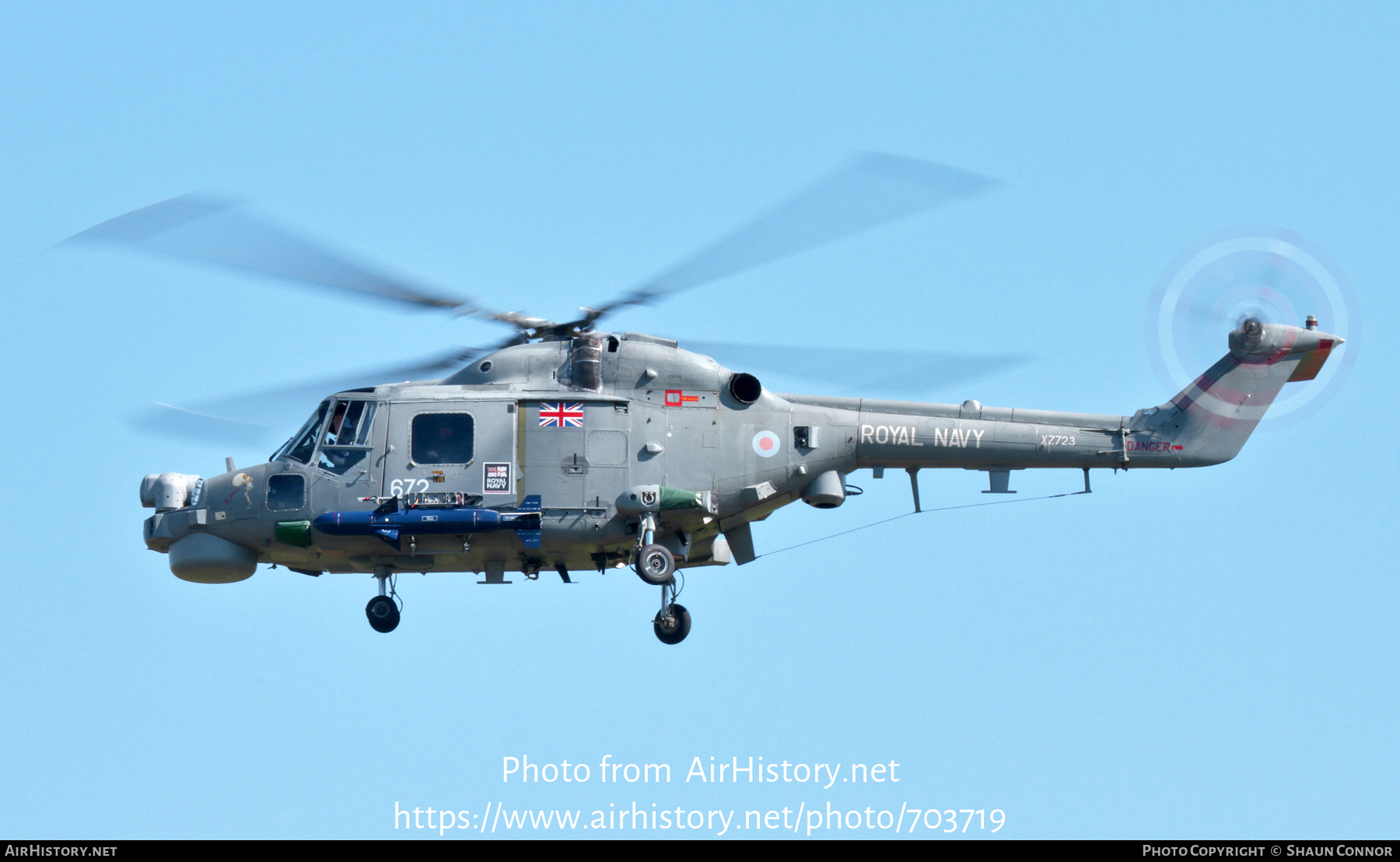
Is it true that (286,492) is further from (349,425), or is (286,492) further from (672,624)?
(672,624)

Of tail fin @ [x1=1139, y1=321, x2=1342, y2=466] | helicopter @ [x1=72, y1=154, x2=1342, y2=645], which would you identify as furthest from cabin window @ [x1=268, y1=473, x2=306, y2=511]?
tail fin @ [x1=1139, y1=321, x2=1342, y2=466]

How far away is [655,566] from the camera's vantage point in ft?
81.6

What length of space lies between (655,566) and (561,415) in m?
2.49

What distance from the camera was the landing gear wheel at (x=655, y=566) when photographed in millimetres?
24859

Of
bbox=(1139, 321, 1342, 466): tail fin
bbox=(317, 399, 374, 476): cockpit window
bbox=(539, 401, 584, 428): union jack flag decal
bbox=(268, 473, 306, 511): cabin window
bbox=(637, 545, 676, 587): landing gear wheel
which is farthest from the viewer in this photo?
bbox=(1139, 321, 1342, 466): tail fin

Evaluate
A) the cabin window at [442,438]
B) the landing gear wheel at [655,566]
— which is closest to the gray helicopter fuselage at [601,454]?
the cabin window at [442,438]

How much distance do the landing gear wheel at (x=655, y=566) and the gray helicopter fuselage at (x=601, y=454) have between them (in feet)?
1.74

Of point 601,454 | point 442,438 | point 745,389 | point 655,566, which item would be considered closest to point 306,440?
point 442,438

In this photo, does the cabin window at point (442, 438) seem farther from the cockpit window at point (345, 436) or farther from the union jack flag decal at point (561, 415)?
the union jack flag decal at point (561, 415)

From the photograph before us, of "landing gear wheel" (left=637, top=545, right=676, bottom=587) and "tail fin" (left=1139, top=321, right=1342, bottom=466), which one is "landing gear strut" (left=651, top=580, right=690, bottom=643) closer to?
"landing gear wheel" (left=637, top=545, right=676, bottom=587)

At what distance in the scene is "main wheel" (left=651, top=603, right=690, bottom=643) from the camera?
25.4m

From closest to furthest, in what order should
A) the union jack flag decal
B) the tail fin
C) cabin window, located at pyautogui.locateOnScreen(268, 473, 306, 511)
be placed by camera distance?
the union jack flag decal, cabin window, located at pyautogui.locateOnScreen(268, 473, 306, 511), the tail fin

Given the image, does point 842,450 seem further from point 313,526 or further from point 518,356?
point 313,526
